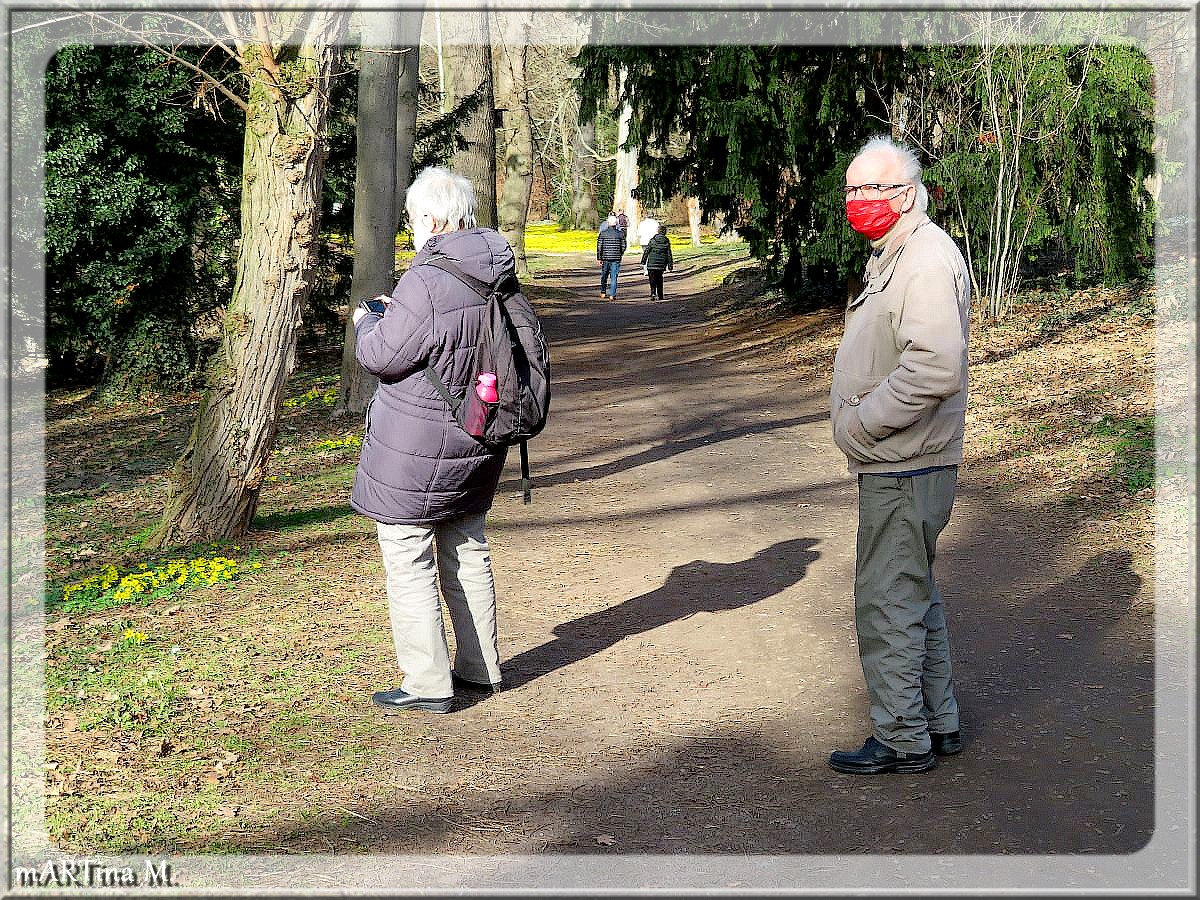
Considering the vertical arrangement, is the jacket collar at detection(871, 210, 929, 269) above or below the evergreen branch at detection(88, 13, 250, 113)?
below

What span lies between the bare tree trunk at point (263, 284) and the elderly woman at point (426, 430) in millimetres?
2684

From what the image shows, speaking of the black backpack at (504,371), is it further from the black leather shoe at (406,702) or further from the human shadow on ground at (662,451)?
the human shadow on ground at (662,451)

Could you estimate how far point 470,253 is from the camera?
4762 millimetres

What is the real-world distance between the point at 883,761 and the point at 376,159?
8.94 meters

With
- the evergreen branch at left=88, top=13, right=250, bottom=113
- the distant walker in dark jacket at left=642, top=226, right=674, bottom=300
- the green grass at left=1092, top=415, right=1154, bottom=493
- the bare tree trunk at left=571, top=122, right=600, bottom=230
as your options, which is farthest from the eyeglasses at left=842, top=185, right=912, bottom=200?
the bare tree trunk at left=571, top=122, right=600, bottom=230

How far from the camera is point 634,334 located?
20.4m

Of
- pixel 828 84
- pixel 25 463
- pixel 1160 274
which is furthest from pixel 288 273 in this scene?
pixel 1160 274

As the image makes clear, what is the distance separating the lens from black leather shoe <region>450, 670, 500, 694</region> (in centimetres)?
537

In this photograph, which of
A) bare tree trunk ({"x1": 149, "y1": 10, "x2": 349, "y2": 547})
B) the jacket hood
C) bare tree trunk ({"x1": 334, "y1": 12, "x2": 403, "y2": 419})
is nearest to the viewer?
the jacket hood

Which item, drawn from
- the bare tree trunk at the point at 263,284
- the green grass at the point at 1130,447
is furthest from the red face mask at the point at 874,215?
the green grass at the point at 1130,447

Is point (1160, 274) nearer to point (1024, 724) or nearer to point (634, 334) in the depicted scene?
point (634, 334)

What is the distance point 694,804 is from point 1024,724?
4.96ft

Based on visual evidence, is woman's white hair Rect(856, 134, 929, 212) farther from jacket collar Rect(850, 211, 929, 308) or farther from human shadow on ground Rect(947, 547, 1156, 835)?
human shadow on ground Rect(947, 547, 1156, 835)

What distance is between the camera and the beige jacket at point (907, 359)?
4.18 m
